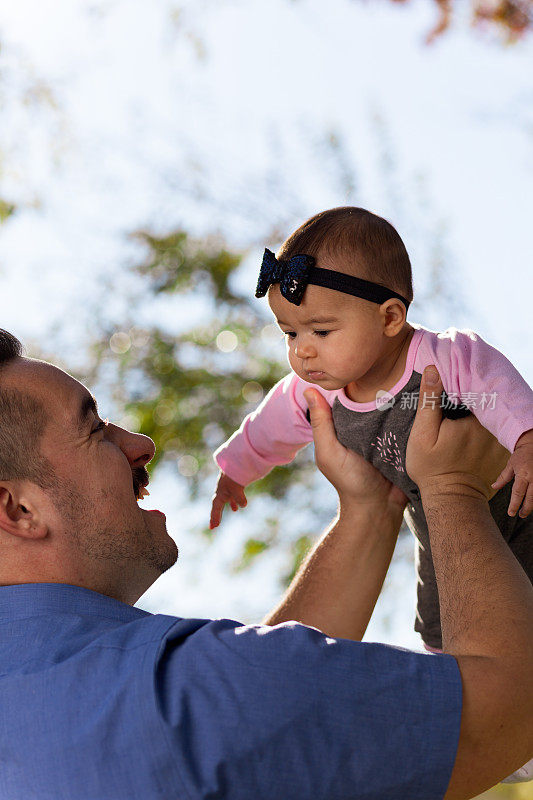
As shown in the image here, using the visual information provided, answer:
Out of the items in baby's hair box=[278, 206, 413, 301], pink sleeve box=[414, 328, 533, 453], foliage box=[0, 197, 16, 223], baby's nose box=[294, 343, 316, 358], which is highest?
foliage box=[0, 197, 16, 223]

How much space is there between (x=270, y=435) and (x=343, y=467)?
24 centimetres

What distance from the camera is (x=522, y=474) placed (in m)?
1.43

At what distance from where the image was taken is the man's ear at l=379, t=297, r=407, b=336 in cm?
167

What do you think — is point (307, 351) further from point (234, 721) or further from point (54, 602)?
point (234, 721)

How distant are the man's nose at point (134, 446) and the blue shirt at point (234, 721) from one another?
0.46 metres

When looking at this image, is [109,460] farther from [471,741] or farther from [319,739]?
[471,741]

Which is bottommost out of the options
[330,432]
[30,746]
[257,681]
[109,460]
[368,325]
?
[30,746]

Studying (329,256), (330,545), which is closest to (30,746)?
Answer: (330,545)

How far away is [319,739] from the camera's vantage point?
1.08m

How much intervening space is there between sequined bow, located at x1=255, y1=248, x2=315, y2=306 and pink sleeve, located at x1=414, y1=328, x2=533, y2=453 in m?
0.27

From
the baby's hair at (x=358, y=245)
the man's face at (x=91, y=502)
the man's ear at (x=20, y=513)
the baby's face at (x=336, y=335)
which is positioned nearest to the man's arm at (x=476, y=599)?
the baby's face at (x=336, y=335)

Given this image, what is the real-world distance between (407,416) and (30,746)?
90cm

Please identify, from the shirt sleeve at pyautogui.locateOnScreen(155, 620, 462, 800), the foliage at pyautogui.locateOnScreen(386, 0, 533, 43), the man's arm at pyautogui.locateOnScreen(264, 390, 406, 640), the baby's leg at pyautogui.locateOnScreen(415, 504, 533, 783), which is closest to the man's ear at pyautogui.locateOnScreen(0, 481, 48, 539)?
the shirt sleeve at pyautogui.locateOnScreen(155, 620, 462, 800)

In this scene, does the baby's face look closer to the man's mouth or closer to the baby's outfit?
the baby's outfit
